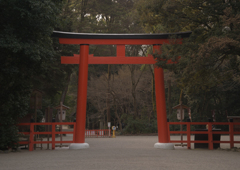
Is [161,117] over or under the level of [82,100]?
under

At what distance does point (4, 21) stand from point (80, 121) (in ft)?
17.0

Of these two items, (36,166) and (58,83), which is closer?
(36,166)

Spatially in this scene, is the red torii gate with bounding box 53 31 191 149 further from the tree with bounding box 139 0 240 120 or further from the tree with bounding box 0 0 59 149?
the tree with bounding box 0 0 59 149

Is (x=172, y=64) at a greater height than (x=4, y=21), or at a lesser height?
lesser

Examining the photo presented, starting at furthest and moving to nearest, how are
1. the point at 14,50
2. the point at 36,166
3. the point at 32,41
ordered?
the point at 32,41, the point at 14,50, the point at 36,166

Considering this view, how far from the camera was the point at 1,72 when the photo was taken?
1057 cm

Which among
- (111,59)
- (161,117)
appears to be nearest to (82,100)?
(111,59)

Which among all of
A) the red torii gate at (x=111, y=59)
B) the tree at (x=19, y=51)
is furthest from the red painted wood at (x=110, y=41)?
the tree at (x=19, y=51)

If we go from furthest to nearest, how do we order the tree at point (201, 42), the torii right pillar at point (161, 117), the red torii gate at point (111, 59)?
1. the red torii gate at point (111, 59)
2. the torii right pillar at point (161, 117)
3. the tree at point (201, 42)

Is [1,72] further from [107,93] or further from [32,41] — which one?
[107,93]

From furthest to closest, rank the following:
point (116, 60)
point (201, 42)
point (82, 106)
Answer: point (116, 60)
point (82, 106)
point (201, 42)

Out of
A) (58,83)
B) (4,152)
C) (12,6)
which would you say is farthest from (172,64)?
(58,83)

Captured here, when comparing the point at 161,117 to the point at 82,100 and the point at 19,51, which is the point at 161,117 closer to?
the point at 82,100

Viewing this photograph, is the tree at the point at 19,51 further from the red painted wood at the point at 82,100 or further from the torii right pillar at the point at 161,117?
the torii right pillar at the point at 161,117
